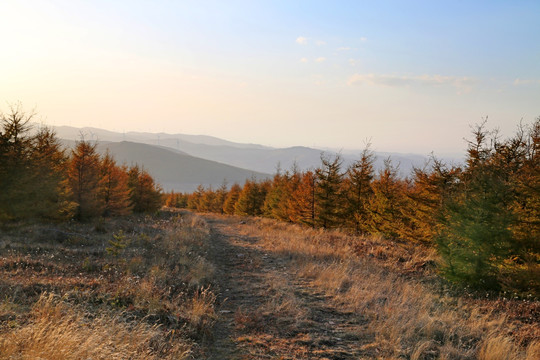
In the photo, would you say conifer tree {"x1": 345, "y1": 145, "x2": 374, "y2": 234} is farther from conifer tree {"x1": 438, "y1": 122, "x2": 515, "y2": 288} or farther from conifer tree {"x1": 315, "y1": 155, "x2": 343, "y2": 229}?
conifer tree {"x1": 438, "y1": 122, "x2": 515, "y2": 288}

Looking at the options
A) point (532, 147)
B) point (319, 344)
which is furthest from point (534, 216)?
point (319, 344)

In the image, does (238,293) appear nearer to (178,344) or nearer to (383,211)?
(178,344)

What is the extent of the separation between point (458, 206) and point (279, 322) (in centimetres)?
899

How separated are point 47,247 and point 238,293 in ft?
28.2

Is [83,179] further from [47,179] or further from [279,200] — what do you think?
[279,200]

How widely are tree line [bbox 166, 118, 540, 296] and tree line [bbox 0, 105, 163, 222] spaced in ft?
56.1

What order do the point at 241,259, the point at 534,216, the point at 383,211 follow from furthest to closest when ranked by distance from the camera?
the point at 383,211
the point at 241,259
the point at 534,216

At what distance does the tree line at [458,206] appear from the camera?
10125 mm

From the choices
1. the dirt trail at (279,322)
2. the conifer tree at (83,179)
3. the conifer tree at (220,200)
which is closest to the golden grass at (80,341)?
the dirt trail at (279,322)

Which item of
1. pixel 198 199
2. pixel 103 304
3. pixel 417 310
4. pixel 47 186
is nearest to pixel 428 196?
pixel 417 310

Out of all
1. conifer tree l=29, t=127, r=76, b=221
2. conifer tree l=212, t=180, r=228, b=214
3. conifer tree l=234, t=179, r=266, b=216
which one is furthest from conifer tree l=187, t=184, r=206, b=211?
conifer tree l=29, t=127, r=76, b=221

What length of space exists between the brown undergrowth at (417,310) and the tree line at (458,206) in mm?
1365

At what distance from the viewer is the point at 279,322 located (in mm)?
6426

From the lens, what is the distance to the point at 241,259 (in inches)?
510
